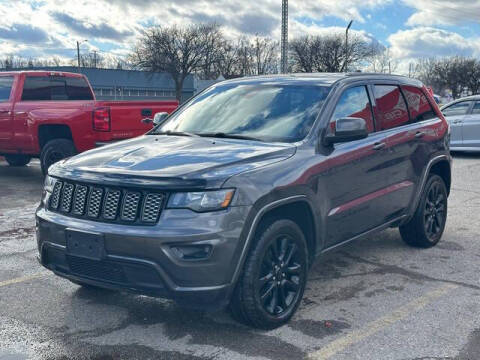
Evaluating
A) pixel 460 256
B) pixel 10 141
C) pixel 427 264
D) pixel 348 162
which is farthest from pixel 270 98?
pixel 10 141

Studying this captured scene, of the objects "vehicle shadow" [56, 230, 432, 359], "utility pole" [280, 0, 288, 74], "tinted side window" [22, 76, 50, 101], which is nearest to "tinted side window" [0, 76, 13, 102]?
"tinted side window" [22, 76, 50, 101]

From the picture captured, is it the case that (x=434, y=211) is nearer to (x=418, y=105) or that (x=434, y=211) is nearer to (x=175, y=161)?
(x=418, y=105)

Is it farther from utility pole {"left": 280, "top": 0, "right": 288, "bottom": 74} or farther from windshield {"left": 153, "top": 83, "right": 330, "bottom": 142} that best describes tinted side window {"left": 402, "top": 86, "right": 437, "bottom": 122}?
utility pole {"left": 280, "top": 0, "right": 288, "bottom": 74}

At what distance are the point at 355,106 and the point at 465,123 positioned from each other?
1044 cm

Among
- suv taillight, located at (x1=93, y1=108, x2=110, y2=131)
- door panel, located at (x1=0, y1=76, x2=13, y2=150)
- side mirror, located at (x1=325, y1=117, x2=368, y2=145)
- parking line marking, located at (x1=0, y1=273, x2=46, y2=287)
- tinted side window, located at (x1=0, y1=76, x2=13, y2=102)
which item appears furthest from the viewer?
tinted side window, located at (x1=0, y1=76, x2=13, y2=102)

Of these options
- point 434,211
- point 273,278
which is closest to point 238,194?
point 273,278

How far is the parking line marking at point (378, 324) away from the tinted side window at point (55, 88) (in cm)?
834

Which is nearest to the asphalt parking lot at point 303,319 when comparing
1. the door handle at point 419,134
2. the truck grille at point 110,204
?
the truck grille at point 110,204

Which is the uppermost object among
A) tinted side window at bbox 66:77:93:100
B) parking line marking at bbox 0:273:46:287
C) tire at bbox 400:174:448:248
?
tinted side window at bbox 66:77:93:100

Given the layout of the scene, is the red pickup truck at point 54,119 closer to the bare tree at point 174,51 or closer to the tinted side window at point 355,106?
the tinted side window at point 355,106

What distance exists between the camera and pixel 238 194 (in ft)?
12.0

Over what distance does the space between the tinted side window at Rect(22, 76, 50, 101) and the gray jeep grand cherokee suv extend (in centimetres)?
619

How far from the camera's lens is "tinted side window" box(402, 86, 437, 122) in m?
5.94

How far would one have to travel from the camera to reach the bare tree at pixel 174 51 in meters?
62.8
